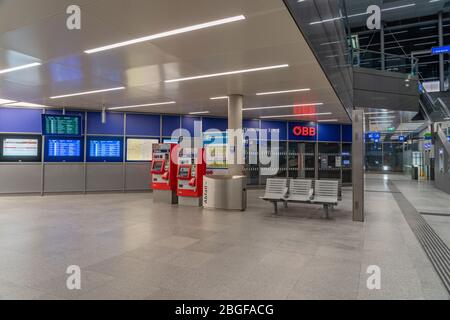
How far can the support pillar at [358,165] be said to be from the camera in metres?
6.07

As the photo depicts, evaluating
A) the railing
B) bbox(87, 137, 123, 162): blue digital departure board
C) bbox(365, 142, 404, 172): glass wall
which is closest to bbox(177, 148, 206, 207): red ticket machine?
bbox(87, 137, 123, 162): blue digital departure board

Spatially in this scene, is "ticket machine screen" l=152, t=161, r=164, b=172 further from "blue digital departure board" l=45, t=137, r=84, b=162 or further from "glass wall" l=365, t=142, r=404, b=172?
"glass wall" l=365, t=142, r=404, b=172

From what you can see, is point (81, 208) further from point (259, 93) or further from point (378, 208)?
point (378, 208)

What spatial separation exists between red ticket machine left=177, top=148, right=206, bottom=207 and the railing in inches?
336

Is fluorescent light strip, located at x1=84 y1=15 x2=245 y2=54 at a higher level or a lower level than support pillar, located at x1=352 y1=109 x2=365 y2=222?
higher

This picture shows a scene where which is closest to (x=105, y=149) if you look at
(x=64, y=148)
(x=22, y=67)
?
(x=64, y=148)

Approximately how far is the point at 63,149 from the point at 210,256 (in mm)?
8883

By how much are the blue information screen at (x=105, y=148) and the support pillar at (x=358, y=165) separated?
837 cm

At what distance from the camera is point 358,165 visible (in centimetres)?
617

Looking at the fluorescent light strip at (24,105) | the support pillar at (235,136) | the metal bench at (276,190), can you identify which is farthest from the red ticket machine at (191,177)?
the fluorescent light strip at (24,105)

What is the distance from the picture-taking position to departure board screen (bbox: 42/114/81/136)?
10016mm

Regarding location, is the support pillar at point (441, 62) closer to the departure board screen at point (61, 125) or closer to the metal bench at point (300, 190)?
the metal bench at point (300, 190)

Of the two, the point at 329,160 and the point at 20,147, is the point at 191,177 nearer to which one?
the point at 20,147
